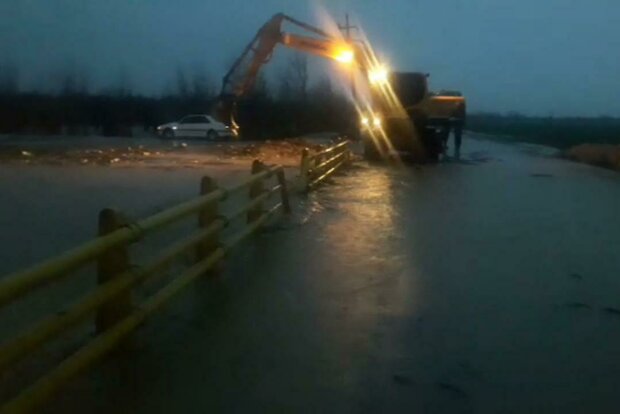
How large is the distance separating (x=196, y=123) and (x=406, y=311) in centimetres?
5607

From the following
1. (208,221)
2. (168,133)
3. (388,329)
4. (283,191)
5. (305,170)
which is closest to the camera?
(388,329)

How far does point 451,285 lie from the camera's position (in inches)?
474

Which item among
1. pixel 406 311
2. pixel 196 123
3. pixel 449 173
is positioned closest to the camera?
pixel 406 311

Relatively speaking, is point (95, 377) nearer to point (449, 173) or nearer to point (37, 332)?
point (37, 332)

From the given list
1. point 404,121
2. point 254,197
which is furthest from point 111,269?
point 404,121

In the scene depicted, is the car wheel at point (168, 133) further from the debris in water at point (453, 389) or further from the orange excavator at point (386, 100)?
the debris in water at point (453, 389)

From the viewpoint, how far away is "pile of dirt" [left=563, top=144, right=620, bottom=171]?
49.2 meters

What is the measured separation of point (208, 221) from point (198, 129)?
2135 inches

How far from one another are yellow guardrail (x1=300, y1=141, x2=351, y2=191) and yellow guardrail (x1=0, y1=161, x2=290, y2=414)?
12.6 metres

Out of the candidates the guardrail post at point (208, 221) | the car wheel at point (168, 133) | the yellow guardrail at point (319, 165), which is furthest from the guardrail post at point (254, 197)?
the car wheel at point (168, 133)

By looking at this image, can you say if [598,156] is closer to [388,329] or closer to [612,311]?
[612,311]

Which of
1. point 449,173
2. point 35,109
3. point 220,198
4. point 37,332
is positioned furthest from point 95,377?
point 35,109

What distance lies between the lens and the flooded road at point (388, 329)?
716 cm

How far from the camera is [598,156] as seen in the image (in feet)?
173
